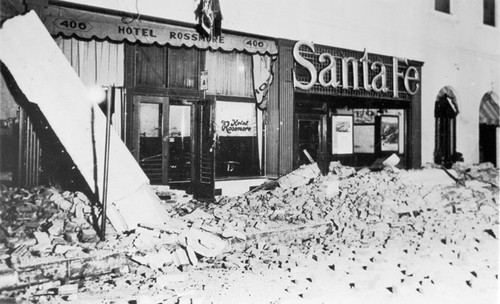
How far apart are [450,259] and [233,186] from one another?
4.99 meters

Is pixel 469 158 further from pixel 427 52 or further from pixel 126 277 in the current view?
pixel 126 277

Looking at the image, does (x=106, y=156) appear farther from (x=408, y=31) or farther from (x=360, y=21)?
(x=408, y=31)

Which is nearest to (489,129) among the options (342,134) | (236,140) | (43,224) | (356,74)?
(342,134)

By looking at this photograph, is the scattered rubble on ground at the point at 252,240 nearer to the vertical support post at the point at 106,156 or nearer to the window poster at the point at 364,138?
the vertical support post at the point at 106,156

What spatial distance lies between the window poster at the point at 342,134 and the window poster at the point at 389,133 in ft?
3.77

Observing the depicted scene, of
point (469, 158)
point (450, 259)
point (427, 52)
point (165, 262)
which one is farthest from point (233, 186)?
point (469, 158)

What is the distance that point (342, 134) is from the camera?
1256 cm

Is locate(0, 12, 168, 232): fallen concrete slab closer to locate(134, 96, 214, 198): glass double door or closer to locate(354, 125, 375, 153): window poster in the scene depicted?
locate(134, 96, 214, 198): glass double door

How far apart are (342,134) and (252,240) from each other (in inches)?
268

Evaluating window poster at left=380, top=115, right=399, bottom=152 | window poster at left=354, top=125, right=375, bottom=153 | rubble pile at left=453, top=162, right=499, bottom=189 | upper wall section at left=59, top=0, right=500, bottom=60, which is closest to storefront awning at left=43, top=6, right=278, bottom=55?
upper wall section at left=59, top=0, right=500, bottom=60

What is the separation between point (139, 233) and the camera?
611 centimetres

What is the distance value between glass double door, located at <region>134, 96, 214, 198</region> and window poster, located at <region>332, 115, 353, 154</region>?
4.74 metres

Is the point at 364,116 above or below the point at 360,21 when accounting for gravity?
below

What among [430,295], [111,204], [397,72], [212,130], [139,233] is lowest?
[430,295]
